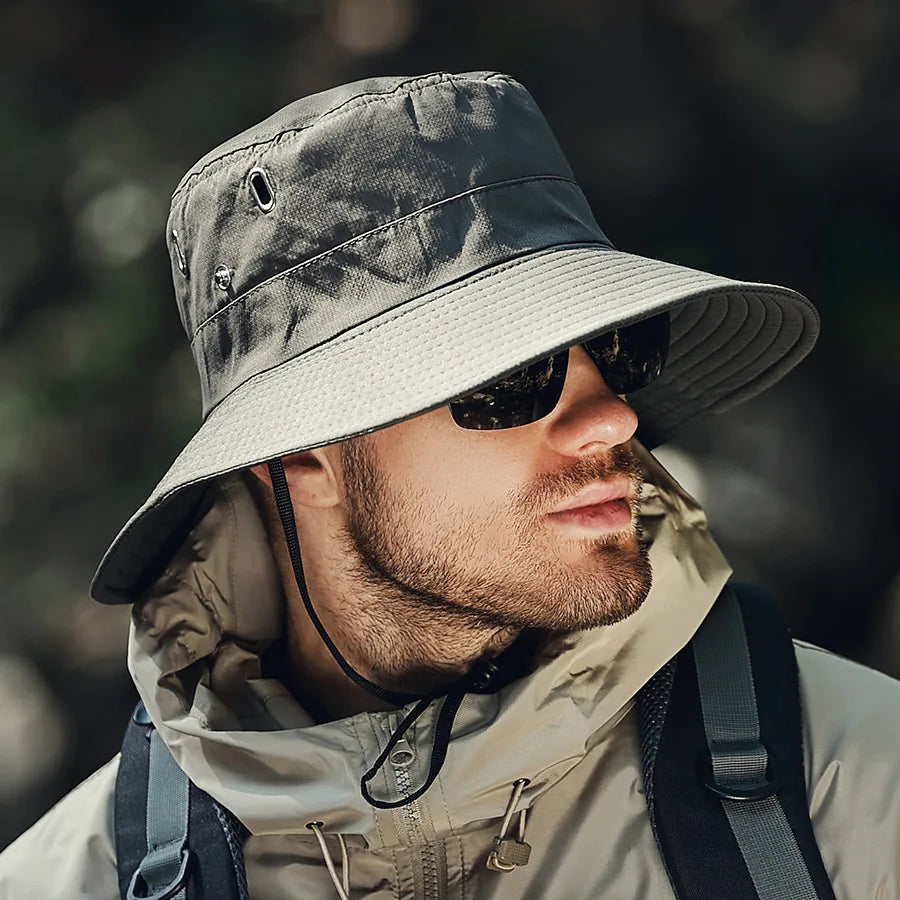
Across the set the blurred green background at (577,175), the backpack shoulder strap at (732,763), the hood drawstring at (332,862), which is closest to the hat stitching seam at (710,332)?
the backpack shoulder strap at (732,763)

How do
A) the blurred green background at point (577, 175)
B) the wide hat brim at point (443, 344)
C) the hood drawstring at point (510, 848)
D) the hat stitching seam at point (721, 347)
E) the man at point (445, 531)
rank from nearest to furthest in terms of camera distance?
the wide hat brim at point (443, 344) → the man at point (445, 531) → the hood drawstring at point (510, 848) → the hat stitching seam at point (721, 347) → the blurred green background at point (577, 175)

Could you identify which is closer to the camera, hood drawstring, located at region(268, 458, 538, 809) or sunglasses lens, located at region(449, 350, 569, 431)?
sunglasses lens, located at region(449, 350, 569, 431)

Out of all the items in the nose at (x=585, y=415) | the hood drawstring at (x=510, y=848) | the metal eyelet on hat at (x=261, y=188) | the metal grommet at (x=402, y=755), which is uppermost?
the metal eyelet on hat at (x=261, y=188)

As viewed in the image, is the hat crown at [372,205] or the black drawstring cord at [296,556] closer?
the hat crown at [372,205]

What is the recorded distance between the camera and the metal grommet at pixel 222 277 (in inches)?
73.4

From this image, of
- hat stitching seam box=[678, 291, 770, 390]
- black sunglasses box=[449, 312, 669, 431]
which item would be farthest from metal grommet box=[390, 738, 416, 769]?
hat stitching seam box=[678, 291, 770, 390]

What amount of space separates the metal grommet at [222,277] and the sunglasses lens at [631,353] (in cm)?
53

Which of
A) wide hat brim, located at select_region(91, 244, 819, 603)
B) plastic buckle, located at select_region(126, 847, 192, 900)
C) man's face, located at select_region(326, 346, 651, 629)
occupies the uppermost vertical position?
wide hat brim, located at select_region(91, 244, 819, 603)

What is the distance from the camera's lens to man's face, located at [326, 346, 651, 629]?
6.07 ft

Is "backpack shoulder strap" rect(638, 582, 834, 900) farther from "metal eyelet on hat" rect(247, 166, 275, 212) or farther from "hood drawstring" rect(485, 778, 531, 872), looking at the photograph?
"metal eyelet on hat" rect(247, 166, 275, 212)

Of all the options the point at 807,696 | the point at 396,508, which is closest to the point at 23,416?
the point at 396,508

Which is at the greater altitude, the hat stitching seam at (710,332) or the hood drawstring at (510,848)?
the hat stitching seam at (710,332)

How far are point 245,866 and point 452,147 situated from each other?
1.10m

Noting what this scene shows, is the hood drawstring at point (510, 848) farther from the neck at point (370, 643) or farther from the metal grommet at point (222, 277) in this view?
the metal grommet at point (222, 277)
